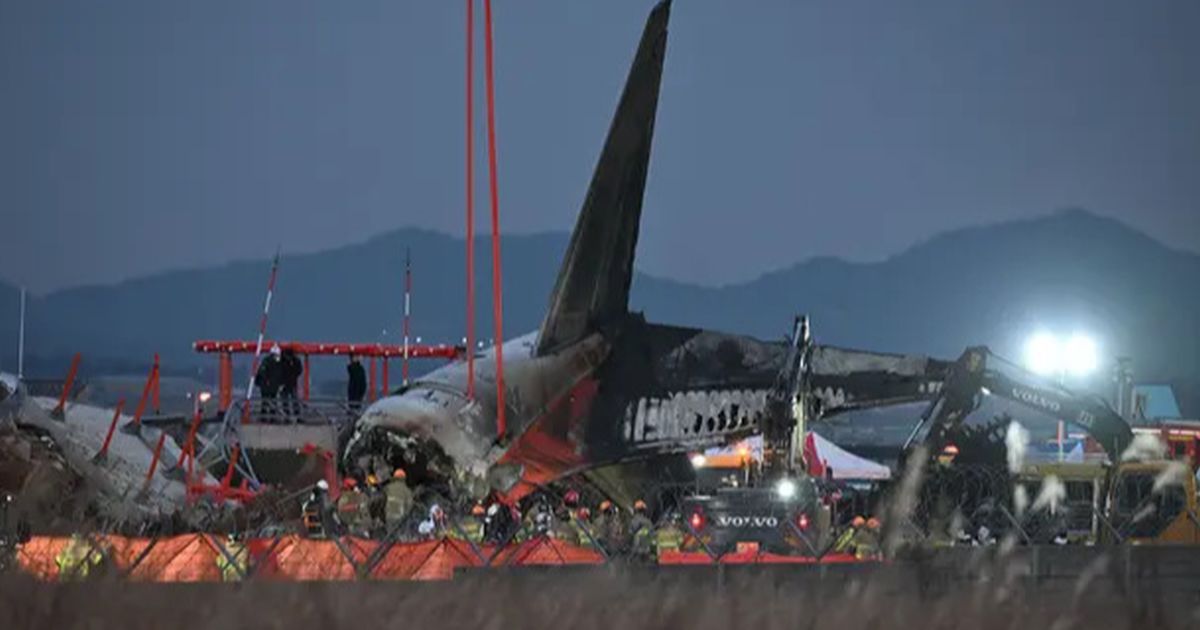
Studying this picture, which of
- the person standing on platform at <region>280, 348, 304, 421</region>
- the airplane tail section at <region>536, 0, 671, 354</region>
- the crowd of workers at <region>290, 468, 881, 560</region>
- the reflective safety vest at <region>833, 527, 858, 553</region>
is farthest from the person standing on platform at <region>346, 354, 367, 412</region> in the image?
the reflective safety vest at <region>833, 527, 858, 553</region>

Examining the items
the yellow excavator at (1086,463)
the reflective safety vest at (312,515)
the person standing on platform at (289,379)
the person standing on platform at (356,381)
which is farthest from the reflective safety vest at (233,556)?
the person standing on platform at (356,381)

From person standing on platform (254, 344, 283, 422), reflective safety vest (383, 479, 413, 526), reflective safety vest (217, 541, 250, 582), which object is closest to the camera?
reflective safety vest (217, 541, 250, 582)

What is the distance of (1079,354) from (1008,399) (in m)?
21.0

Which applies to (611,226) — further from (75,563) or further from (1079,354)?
(75,563)

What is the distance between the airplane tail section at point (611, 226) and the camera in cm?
3884

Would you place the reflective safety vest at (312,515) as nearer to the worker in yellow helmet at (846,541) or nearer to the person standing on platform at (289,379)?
the worker in yellow helmet at (846,541)

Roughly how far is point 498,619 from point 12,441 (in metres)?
24.5

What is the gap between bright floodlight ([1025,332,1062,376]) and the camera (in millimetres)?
62719

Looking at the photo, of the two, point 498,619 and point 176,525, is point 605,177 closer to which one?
point 176,525

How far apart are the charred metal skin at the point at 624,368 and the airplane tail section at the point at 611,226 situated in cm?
2

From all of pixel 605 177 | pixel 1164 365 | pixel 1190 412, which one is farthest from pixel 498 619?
pixel 1164 365

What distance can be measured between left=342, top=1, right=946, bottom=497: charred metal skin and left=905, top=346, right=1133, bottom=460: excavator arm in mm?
923

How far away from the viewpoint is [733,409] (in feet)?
129

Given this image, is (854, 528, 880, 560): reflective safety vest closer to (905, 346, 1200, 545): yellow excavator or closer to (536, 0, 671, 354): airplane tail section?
(905, 346, 1200, 545): yellow excavator
